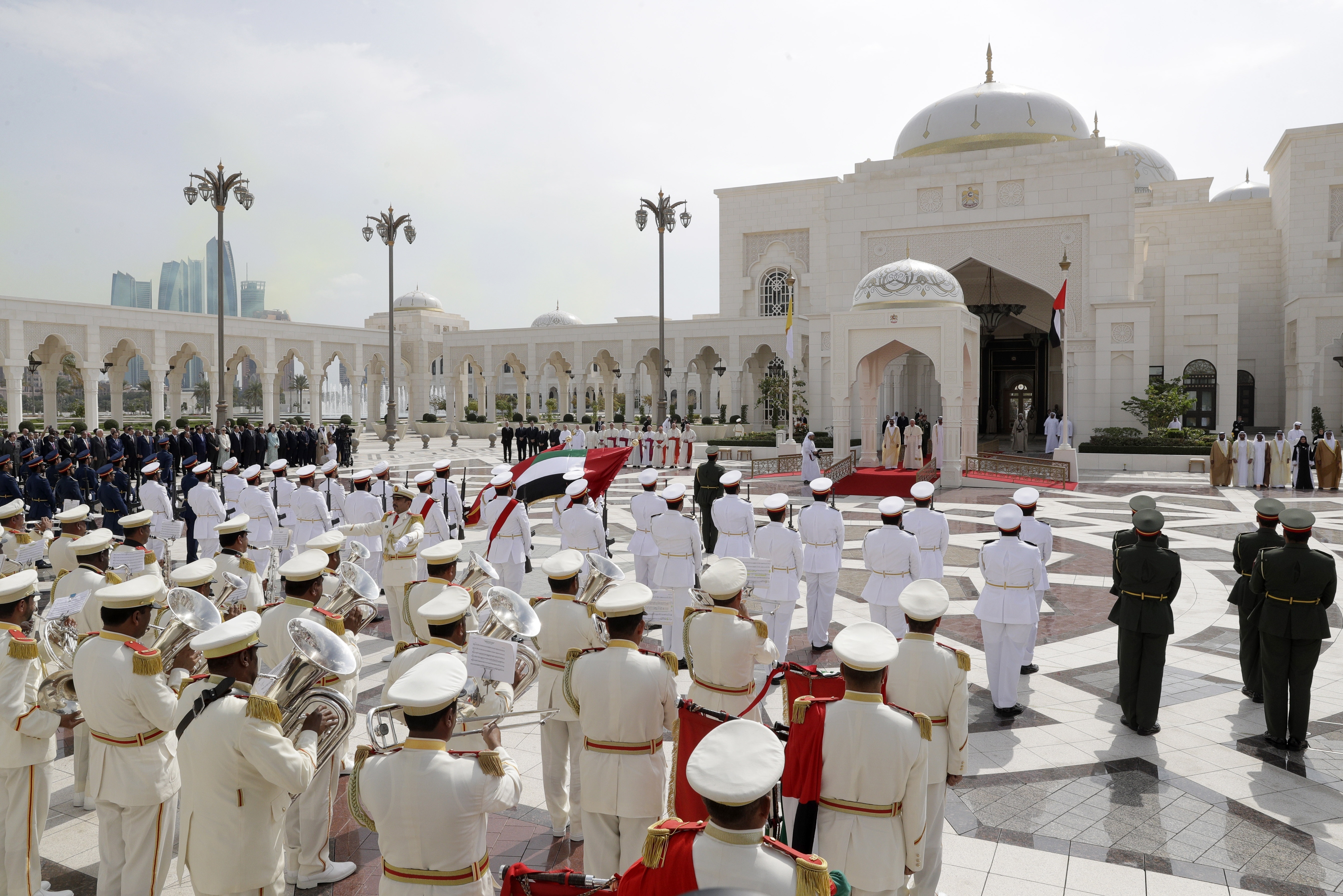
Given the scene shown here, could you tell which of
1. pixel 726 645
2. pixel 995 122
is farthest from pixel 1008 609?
pixel 995 122

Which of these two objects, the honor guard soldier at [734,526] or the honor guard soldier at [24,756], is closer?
the honor guard soldier at [24,756]

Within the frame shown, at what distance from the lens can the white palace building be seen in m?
26.6

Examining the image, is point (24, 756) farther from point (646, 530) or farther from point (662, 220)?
point (662, 220)

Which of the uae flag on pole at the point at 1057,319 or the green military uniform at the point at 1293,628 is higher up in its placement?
the uae flag on pole at the point at 1057,319

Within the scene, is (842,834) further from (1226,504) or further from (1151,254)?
(1151,254)

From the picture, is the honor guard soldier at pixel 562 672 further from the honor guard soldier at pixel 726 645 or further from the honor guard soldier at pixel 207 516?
the honor guard soldier at pixel 207 516

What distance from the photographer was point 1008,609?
629 centimetres

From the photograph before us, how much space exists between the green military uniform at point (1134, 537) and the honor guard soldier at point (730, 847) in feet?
16.0

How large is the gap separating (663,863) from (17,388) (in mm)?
35190

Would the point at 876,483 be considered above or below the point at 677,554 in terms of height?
below

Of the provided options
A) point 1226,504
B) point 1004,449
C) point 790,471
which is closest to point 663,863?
point 1226,504

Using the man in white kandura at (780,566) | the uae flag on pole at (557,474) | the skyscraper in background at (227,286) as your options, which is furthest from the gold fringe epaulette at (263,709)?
the skyscraper in background at (227,286)

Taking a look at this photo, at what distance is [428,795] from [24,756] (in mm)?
2591

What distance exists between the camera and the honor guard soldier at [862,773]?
3.01 metres
